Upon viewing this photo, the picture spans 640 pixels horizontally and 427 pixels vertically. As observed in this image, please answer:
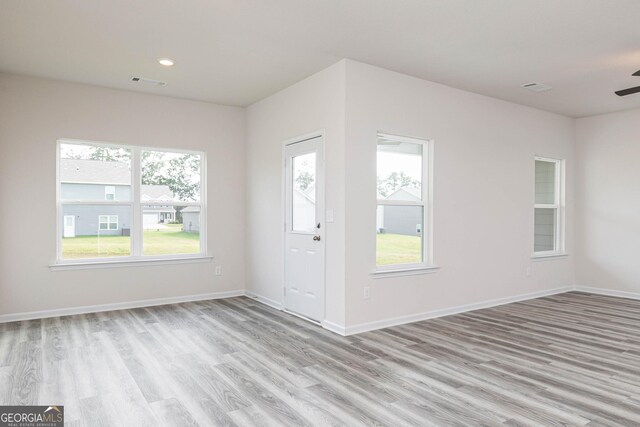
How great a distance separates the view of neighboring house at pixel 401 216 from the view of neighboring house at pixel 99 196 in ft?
9.80

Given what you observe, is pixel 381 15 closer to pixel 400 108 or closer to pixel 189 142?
pixel 400 108

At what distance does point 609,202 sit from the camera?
252 inches

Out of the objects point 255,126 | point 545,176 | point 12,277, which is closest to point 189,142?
point 255,126

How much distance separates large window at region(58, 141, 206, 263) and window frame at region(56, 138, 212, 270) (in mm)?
12

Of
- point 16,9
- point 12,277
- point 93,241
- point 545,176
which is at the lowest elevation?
A: point 12,277

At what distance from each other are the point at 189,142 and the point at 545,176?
17.4 ft

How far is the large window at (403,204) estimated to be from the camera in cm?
452

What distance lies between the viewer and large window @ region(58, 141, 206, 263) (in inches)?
196

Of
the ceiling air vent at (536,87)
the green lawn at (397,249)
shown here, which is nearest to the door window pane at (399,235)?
the green lawn at (397,249)

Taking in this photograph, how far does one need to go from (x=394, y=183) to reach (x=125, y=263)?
3.45 m

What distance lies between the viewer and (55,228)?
482 centimetres

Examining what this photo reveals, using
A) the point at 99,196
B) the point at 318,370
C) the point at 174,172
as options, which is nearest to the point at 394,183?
the point at 318,370

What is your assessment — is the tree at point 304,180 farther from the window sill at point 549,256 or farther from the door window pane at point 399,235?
the window sill at point 549,256

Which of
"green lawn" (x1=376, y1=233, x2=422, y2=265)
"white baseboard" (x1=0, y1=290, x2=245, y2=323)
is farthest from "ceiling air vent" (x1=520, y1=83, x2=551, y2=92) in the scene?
"white baseboard" (x1=0, y1=290, x2=245, y2=323)
